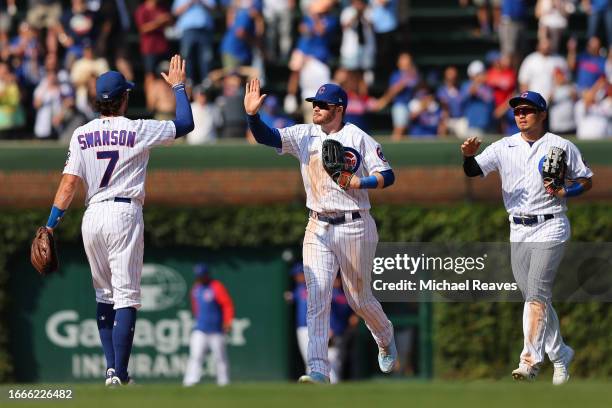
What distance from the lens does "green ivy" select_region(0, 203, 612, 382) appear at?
57.1 ft

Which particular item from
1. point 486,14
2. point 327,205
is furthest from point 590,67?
point 327,205

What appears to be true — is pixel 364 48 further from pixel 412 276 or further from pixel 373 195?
pixel 412 276

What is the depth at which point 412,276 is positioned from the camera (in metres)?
10.8

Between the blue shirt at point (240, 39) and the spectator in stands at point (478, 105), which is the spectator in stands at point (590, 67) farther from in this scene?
the blue shirt at point (240, 39)

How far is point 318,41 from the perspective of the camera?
19.0 meters

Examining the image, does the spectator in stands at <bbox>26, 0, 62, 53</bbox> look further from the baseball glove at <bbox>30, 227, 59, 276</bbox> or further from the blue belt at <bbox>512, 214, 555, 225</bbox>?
the blue belt at <bbox>512, 214, 555, 225</bbox>

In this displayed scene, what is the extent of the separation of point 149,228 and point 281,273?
174 cm

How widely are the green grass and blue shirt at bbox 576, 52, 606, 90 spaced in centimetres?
956

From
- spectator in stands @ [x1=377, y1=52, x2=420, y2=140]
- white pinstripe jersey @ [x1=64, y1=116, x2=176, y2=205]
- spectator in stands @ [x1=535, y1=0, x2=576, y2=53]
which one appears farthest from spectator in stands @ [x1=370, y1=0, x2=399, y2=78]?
white pinstripe jersey @ [x1=64, y1=116, x2=176, y2=205]

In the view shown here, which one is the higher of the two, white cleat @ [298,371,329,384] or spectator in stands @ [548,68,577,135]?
spectator in stands @ [548,68,577,135]

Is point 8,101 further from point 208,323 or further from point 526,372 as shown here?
point 526,372

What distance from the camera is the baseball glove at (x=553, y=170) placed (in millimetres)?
10000

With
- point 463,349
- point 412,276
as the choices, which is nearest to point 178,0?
point 463,349

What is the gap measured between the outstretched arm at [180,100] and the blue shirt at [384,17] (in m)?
9.60
